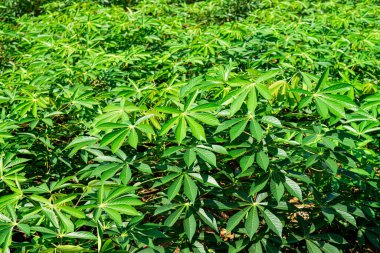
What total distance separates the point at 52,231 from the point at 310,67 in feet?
7.33

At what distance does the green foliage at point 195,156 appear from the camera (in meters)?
1.57

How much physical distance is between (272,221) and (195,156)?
18.1 inches

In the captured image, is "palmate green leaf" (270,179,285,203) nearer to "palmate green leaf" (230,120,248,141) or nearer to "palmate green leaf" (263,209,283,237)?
"palmate green leaf" (263,209,283,237)

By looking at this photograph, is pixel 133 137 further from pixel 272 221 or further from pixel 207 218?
pixel 272 221

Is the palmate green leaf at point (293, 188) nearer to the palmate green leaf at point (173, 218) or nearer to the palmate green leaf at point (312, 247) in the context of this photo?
the palmate green leaf at point (312, 247)

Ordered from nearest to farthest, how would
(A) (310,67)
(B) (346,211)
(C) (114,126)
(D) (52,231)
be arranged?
(D) (52,231) → (C) (114,126) → (B) (346,211) → (A) (310,67)

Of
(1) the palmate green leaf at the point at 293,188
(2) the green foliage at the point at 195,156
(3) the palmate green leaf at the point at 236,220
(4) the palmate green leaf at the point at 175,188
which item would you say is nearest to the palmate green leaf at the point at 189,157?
(2) the green foliage at the point at 195,156

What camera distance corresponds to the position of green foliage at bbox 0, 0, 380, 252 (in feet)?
5.16

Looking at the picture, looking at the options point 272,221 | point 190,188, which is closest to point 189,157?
point 190,188

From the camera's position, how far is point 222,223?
1.89 m

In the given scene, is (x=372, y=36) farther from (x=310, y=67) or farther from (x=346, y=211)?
(x=346, y=211)

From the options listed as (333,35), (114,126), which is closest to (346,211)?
(114,126)

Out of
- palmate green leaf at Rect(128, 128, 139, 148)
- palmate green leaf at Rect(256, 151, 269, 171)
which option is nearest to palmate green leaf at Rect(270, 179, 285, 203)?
palmate green leaf at Rect(256, 151, 269, 171)

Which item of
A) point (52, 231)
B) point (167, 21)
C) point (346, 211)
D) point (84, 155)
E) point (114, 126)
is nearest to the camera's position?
point (52, 231)
